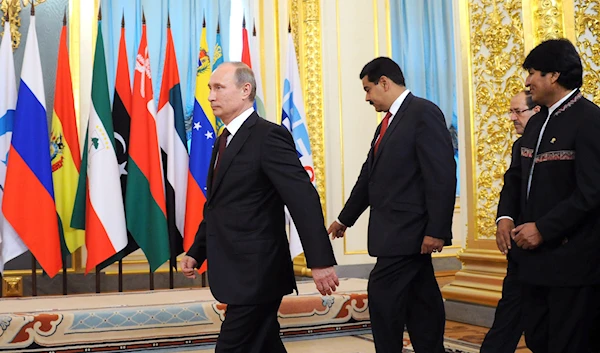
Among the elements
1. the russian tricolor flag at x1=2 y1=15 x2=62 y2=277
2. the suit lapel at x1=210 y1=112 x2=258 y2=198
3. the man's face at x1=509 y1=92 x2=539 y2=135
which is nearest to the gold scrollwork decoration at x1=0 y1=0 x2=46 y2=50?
the russian tricolor flag at x1=2 y1=15 x2=62 y2=277

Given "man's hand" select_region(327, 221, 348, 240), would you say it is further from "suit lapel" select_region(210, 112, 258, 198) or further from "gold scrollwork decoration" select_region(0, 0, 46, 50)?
"gold scrollwork decoration" select_region(0, 0, 46, 50)

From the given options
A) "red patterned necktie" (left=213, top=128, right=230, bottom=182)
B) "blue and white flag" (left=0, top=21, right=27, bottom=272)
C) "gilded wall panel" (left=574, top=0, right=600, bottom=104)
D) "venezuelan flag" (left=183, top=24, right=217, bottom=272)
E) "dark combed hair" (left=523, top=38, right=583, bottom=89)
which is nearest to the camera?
"dark combed hair" (left=523, top=38, right=583, bottom=89)

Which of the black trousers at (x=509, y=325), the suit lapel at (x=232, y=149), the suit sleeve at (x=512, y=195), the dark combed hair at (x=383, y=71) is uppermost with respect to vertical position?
the dark combed hair at (x=383, y=71)

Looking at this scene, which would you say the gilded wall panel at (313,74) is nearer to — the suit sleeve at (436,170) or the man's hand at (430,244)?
the suit sleeve at (436,170)

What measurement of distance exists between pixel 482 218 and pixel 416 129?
205cm

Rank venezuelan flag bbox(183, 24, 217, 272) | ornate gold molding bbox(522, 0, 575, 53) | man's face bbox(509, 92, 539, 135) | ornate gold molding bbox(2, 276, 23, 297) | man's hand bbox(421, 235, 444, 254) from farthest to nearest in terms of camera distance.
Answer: ornate gold molding bbox(2, 276, 23, 297) → venezuelan flag bbox(183, 24, 217, 272) → ornate gold molding bbox(522, 0, 575, 53) → man's face bbox(509, 92, 539, 135) → man's hand bbox(421, 235, 444, 254)

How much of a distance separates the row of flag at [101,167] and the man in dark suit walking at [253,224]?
3.02 meters

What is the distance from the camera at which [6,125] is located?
5.38 meters

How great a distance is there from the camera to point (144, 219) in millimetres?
5520

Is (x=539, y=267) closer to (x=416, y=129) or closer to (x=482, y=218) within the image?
(x=416, y=129)

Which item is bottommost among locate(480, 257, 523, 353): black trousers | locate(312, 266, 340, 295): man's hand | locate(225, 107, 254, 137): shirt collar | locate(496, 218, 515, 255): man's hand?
locate(480, 257, 523, 353): black trousers

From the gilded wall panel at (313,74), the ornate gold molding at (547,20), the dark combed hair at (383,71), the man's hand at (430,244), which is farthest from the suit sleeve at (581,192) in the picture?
the gilded wall panel at (313,74)

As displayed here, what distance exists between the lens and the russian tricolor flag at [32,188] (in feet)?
17.0

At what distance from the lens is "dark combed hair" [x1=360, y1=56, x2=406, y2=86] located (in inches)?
127
